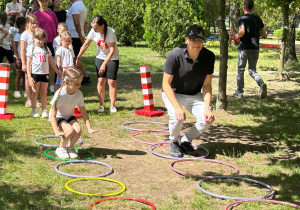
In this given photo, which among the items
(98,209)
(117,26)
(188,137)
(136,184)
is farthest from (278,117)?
(117,26)

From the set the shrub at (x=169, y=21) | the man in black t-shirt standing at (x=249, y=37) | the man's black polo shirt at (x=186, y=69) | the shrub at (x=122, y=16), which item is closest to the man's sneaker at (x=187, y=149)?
the man's black polo shirt at (x=186, y=69)

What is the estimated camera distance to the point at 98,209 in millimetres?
5027

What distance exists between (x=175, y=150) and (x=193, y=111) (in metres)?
0.69

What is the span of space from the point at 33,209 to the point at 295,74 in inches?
540

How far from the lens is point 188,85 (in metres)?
7.32

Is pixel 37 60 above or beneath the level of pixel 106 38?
beneath

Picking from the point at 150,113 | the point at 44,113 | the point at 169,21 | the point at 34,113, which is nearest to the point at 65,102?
the point at 44,113

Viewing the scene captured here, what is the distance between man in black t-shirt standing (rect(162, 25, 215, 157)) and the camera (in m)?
6.97

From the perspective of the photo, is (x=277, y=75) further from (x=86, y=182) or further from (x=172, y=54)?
(x=86, y=182)

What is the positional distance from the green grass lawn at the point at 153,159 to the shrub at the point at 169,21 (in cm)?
941

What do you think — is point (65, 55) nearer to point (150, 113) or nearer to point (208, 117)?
point (150, 113)

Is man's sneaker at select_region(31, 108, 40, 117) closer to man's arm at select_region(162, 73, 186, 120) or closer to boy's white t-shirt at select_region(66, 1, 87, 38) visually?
man's arm at select_region(162, 73, 186, 120)

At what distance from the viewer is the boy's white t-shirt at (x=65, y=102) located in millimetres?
6664

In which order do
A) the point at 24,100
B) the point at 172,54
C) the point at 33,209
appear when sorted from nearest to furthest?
the point at 33,209, the point at 172,54, the point at 24,100
